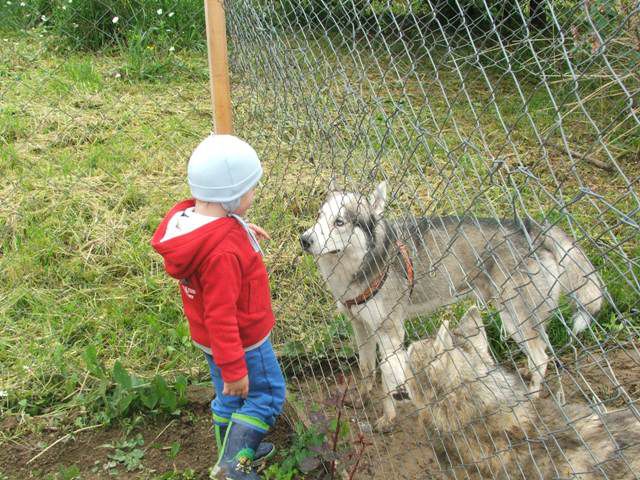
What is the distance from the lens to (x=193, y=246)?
84.4 inches

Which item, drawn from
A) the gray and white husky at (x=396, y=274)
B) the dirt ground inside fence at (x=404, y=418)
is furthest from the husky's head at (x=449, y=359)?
the gray and white husky at (x=396, y=274)

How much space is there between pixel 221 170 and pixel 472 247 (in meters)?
0.88

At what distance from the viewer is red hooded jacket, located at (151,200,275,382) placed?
2156 millimetres

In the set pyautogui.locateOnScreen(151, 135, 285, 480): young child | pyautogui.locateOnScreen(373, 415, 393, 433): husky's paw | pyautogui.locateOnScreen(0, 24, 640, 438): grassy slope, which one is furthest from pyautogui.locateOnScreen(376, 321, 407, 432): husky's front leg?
pyautogui.locateOnScreen(151, 135, 285, 480): young child

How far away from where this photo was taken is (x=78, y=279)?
13.1 feet

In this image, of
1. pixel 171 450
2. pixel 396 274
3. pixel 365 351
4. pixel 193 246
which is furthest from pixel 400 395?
pixel 193 246

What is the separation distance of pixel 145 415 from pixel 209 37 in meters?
1.80

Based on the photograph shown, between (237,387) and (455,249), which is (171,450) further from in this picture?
(455,249)

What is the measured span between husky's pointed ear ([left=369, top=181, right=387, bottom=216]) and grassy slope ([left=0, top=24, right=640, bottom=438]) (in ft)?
0.41

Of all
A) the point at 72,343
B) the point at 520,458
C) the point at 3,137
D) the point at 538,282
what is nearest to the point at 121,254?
the point at 72,343

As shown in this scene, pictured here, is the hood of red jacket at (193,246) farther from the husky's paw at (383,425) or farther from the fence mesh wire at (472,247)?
the husky's paw at (383,425)

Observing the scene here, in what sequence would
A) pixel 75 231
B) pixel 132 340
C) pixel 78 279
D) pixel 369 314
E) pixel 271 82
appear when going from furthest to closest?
1. pixel 75 231
2. pixel 78 279
3. pixel 271 82
4. pixel 132 340
5. pixel 369 314

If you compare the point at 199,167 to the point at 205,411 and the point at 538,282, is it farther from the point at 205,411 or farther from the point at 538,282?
the point at 538,282

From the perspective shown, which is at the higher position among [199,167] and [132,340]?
[199,167]
